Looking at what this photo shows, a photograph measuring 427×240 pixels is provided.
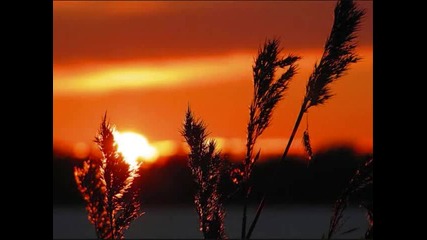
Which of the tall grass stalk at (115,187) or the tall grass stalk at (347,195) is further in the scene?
the tall grass stalk at (347,195)

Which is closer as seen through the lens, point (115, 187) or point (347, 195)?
point (115, 187)

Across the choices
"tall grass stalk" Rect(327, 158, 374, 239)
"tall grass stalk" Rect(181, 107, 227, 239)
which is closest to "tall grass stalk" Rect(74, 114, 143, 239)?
"tall grass stalk" Rect(181, 107, 227, 239)

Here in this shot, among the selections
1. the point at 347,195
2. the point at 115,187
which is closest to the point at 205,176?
the point at 115,187

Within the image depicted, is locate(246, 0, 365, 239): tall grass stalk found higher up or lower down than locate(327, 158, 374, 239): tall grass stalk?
higher up

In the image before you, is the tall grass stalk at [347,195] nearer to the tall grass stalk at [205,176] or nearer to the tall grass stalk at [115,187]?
the tall grass stalk at [205,176]

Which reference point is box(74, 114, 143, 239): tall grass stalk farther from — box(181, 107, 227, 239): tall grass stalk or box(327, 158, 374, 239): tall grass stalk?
box(327, 158, 374, 239): tall grass stalk

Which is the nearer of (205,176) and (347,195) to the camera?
(205,176)

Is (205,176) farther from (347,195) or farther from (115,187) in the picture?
(347,195)

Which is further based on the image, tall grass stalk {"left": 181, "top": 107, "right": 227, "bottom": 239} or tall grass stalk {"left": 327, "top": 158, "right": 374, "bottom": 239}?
tall grass stalk {"left": 327, "top": 158, "right": 374, "bottom": 239}

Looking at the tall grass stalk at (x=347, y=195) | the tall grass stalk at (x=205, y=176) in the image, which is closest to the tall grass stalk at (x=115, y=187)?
the tall grass stalk at (x=205, y=176)
